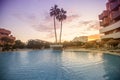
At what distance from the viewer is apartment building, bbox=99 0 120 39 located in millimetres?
17302

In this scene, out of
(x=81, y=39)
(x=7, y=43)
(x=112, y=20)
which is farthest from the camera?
(x=112, y=20)

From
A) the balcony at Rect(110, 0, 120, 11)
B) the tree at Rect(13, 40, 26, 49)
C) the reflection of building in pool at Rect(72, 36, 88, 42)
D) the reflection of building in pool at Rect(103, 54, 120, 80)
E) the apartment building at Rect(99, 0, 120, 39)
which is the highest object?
the balcony at Rect(110, 0, 120, 11)

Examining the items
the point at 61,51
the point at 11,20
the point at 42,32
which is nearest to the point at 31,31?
the point at 42,32

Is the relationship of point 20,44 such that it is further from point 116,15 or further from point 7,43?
point 116,15

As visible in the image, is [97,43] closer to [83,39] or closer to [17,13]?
[83,39]

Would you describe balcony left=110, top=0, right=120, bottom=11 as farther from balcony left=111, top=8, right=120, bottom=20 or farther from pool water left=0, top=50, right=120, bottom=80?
pool water left=0, top=50, right=120, bottom=80

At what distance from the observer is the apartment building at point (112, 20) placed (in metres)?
17.3

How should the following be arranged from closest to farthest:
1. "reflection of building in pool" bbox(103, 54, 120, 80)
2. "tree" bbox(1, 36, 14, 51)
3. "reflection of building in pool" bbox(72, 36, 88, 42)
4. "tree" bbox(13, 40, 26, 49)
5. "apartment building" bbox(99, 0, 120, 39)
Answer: "reflection of building in pool" bbox(103, 54, 120, 80), "reflection of building in pool" bbox(72, 36, 88, 42), "tree" bbox(13, 40, 26, 49), "apartment building" bbox(99, 0, 120, 39), "tree" bbox(1, 36, 14, 51)

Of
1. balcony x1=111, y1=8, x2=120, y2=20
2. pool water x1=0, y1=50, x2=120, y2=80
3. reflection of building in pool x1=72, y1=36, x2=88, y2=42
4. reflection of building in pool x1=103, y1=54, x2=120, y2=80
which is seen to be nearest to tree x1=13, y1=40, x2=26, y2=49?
pool water x1=0, y1=50, x2=120, y2=80

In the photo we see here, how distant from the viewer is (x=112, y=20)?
774 inches

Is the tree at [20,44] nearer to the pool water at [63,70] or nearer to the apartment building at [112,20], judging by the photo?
the pool water at [63,70]

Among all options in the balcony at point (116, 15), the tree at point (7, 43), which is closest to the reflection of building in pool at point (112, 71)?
the balcony at point (116, 15)

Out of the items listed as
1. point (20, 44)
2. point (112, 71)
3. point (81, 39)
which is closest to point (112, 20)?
point (81, 39)

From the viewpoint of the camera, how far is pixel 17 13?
12.7 meters
